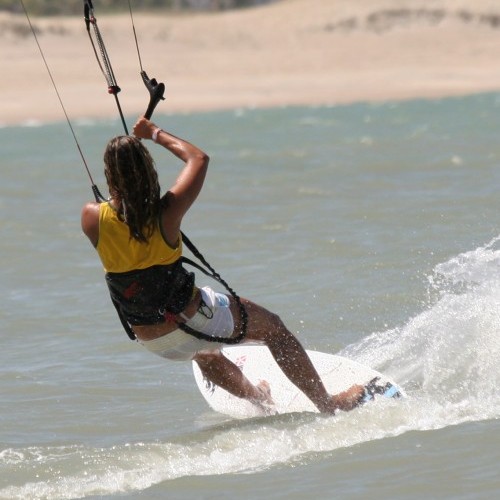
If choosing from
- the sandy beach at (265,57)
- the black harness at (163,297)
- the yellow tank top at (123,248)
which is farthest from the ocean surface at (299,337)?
the sandy beach at (265,57)

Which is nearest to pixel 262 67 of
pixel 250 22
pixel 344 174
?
pixel 250 22

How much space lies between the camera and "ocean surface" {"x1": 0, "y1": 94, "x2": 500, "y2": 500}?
5.39 metres

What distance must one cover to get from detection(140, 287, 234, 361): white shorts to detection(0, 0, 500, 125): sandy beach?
24.5 metres

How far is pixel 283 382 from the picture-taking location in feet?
21.2

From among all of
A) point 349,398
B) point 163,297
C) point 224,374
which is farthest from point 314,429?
point 163,297

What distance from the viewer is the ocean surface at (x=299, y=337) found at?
539 cm

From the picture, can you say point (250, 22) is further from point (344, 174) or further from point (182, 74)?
point (344, 174)

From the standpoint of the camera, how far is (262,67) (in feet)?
124

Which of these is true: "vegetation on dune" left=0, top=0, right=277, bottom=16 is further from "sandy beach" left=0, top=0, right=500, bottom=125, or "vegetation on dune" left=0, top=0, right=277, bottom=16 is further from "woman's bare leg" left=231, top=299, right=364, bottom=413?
"woman's bare leg" left=231, top=299, right=364, bottom=413

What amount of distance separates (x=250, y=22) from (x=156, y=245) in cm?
3894

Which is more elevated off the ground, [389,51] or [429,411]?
[429,411]

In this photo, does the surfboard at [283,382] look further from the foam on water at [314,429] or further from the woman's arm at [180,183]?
the woman's arm at [180,183]

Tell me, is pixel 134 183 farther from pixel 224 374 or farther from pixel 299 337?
pixel 299 337

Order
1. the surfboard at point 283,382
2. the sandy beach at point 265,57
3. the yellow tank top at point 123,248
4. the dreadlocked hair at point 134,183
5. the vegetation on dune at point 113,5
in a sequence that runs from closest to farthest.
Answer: the dreadlocked hair at point 134,183 → the yellow tank top at point 123,248 → the surfboard at point 283,382 → the sandy beach at point 265,57 → the vegetation on dune at point 113,5
